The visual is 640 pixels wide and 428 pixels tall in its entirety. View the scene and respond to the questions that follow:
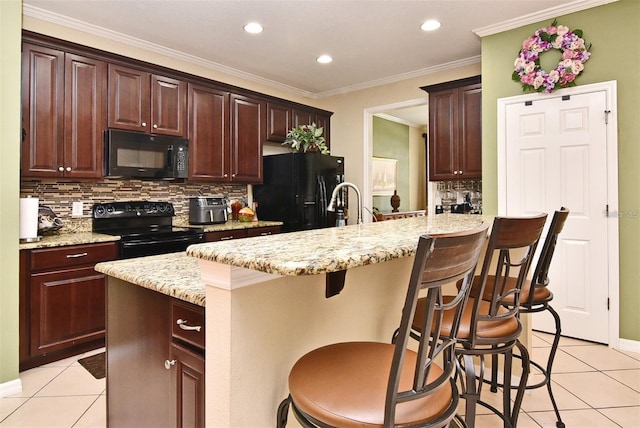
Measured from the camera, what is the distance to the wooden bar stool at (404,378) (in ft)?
2.55

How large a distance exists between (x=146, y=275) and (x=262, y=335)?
21.2 inches

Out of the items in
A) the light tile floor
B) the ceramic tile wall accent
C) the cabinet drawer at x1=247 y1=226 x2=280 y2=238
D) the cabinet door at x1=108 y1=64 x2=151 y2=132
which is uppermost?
the cabinet door at x1=108 y1=64 x2=151 y2=132

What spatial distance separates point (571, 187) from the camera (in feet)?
10.1

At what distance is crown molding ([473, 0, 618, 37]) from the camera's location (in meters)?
2.95

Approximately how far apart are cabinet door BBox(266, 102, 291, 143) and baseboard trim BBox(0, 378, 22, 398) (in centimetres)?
319

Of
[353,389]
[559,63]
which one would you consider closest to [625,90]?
[559,63]

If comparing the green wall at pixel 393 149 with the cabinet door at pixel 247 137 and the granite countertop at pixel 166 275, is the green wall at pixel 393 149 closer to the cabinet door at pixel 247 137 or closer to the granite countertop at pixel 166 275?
the cabinet door at pixel 247 137

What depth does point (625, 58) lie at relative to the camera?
9.34ft

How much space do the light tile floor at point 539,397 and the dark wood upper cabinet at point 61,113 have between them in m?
1.48

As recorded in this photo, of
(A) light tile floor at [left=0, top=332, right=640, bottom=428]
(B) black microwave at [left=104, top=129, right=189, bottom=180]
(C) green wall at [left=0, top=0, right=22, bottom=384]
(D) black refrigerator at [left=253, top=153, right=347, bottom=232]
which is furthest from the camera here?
(D) black refrigerator at [left=253, top=153, right=347, bottom=232]

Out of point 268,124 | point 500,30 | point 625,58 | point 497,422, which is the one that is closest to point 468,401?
point 497,422

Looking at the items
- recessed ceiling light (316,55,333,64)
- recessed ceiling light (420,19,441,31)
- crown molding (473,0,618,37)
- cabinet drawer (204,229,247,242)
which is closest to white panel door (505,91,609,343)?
crown molding (473,0,618,37)

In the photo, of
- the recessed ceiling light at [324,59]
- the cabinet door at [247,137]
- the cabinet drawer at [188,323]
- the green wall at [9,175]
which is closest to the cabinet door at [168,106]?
the cabinet door at [247,137]

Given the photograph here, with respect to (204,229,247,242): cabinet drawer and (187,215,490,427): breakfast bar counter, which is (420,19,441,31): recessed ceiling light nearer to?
(204,229,247,242): cabinet drawer
